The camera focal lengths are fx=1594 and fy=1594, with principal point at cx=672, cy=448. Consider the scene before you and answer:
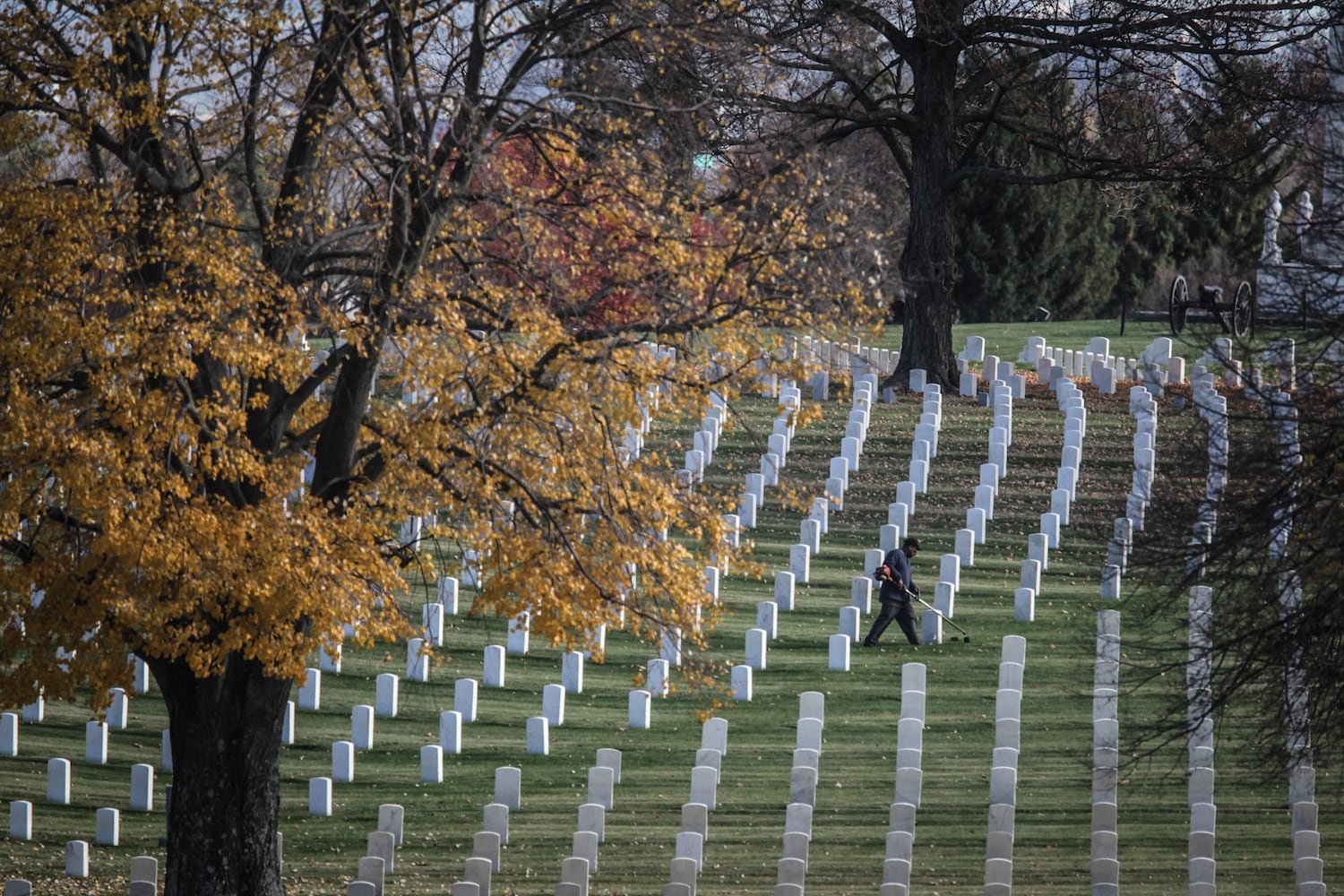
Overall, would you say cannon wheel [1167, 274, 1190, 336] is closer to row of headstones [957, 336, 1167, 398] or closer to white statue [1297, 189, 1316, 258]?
row of headstones [957, 336, 1167, 398]

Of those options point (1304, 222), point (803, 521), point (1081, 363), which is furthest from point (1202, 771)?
point (1081, 363)

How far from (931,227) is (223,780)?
61.7 ft

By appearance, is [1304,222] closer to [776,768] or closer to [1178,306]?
[776,768]

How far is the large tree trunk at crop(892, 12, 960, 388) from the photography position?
2661cm

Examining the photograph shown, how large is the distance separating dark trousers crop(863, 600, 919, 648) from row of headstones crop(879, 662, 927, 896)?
4.44 ft

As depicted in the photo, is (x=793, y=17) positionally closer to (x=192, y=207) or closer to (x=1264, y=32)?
(x=1264, y=32)

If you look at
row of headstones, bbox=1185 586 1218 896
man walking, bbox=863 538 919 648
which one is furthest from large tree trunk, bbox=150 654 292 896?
man walking, bbox=863 538 919 648

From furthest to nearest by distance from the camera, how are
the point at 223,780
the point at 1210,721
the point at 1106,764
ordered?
the point at 1210,721 < the point at 1106,764 < the point at 223,780

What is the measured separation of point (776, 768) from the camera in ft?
44.2

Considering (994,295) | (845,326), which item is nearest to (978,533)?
(845,326)

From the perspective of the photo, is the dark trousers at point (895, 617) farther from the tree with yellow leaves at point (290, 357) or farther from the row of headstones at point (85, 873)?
the row of headstones at point (85, 873)

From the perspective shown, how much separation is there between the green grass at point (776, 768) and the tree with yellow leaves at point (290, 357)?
1105mm

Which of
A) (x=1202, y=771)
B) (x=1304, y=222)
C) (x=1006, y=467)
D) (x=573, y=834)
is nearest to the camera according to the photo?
(x=1304, y=222)

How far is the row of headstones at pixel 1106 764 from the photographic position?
32.9 ft
